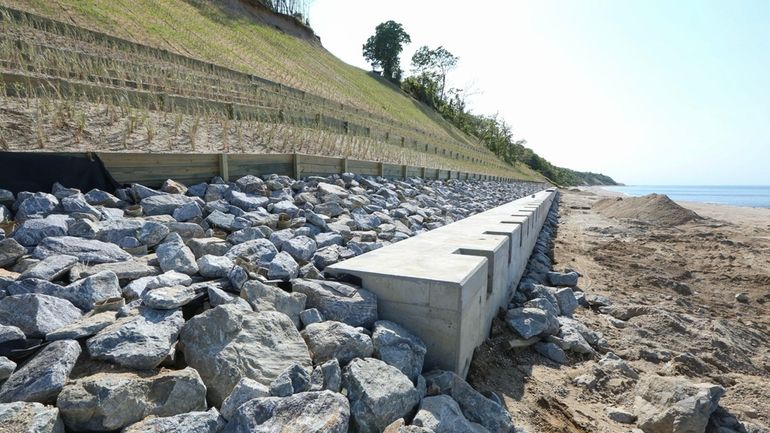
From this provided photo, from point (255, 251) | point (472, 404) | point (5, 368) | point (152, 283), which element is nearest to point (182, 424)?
point (5, 368)

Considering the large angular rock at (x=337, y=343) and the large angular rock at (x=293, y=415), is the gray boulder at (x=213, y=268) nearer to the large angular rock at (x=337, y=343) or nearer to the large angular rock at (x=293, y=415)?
the large angular rock at (x=337, y=343)

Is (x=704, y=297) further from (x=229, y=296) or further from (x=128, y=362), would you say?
(x=128, y=362)

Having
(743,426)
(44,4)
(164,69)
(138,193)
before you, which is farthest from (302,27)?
→ (743,426)

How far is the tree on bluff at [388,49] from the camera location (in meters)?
48.8

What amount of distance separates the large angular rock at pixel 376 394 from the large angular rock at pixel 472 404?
25 cm

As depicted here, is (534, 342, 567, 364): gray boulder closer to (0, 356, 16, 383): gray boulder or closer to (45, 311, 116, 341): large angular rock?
(45, 311, 116, 341): large angular rock

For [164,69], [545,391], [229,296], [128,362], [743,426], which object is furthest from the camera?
[164,69]

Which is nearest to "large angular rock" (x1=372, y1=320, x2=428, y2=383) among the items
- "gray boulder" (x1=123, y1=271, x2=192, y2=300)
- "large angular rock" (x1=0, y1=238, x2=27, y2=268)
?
"gray boulder" (x1=123, y1=271, x2=192, y2=300)

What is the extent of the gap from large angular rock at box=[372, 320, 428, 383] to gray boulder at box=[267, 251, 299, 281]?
0.65 metres

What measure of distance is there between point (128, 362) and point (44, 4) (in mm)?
13877

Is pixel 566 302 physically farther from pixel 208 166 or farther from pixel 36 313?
pixel 36 313

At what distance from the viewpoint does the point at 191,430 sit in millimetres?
1358

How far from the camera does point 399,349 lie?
6.75ft

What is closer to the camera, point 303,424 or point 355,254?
point 303,424
